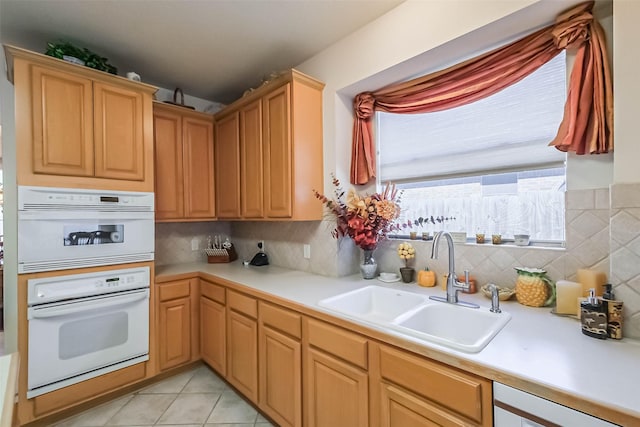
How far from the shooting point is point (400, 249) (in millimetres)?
1998

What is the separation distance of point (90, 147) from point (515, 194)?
2774 millimetres

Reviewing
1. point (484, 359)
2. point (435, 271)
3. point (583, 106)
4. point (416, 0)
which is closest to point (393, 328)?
point (484, 359)

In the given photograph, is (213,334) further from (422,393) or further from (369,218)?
(422,393)

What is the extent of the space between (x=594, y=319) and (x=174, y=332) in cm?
266

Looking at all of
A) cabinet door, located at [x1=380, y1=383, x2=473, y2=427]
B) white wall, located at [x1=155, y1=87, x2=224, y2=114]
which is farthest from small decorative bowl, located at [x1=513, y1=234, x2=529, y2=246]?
white wall, located at [x1=155, y1=87, x2=224, y2=114]

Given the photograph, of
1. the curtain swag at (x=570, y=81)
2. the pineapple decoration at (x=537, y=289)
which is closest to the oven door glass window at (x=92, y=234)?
the curtain swag at (x=570, y=81)

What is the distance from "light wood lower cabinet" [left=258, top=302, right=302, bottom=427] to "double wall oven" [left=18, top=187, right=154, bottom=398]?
107 cm

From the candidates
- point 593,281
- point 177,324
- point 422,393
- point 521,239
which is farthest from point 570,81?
point 177,324

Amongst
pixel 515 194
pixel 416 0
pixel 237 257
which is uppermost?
pixel 416 0

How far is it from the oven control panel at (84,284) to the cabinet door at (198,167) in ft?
2.50

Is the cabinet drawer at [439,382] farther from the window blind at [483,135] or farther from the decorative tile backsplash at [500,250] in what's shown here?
the window blind at [483,135]

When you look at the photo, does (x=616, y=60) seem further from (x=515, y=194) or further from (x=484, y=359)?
(x=484, y=359)

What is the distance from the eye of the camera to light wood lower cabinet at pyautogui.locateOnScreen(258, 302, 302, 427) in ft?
5.23

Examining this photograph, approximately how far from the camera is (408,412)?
112 cm
